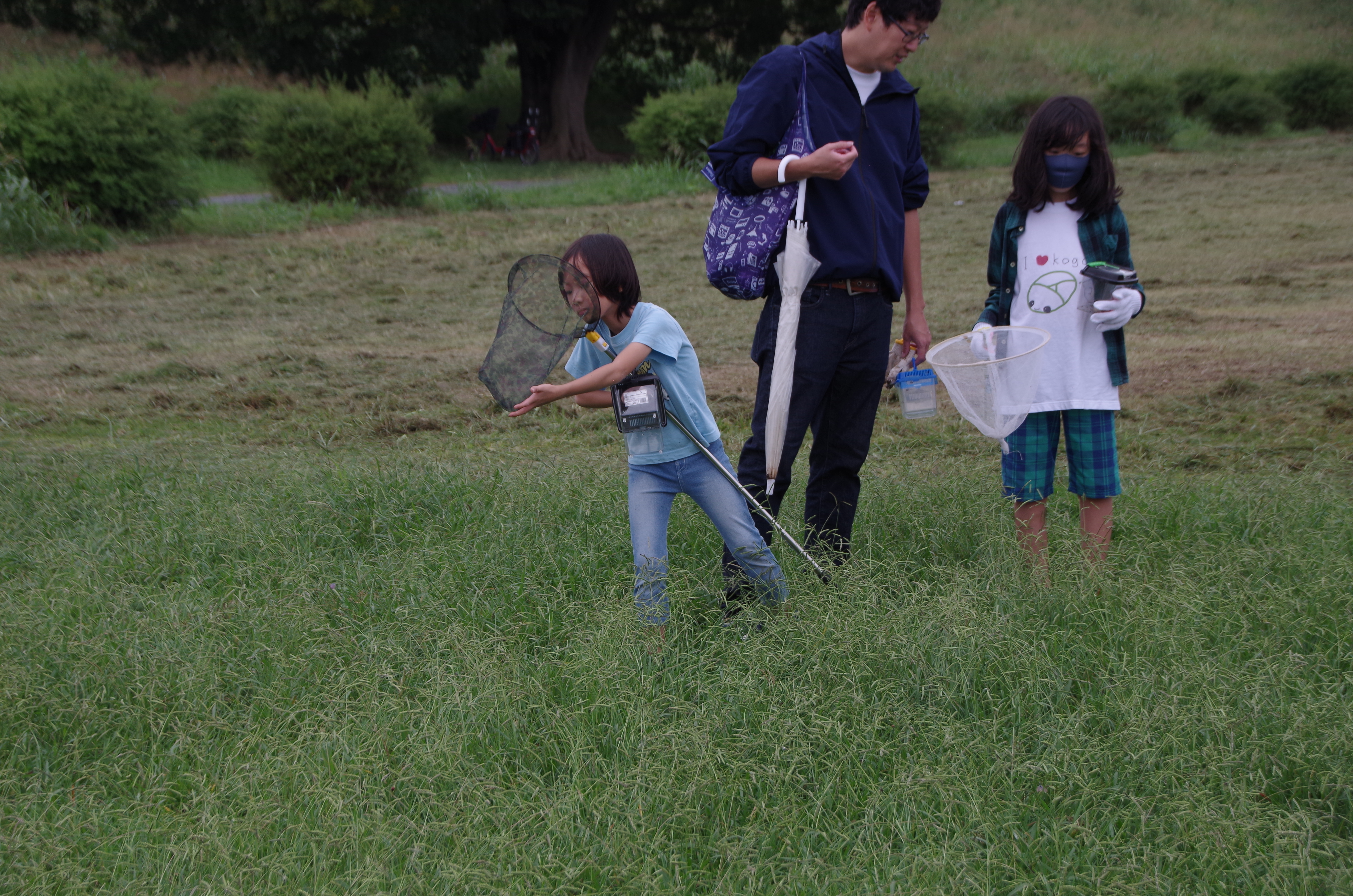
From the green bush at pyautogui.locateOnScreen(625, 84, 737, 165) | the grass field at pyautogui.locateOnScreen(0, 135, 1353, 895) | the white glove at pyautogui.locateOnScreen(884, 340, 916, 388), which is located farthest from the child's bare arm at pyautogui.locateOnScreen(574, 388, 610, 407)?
the green bush at pyautogui.locateOnScreen(625, 84, 737, 165)

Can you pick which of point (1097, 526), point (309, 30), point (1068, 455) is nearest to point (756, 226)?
point (1068, 455)

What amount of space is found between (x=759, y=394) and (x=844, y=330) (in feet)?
1.12

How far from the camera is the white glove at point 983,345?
3.42m

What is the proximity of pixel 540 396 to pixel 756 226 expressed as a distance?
2.69 ft

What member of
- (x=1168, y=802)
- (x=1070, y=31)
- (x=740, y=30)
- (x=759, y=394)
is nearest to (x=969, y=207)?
(x=759, y=394)

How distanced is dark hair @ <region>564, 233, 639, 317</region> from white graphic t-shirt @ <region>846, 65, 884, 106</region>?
851 mm

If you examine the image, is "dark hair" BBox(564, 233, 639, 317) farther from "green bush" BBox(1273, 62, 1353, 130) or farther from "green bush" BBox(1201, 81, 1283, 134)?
"green bush" BBox(1273, 62, 1353, 130)

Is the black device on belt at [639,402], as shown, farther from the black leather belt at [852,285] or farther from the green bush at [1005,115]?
the green bush at [1005,115]

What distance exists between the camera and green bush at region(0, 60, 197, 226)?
12.5 meters

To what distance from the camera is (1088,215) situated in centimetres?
344

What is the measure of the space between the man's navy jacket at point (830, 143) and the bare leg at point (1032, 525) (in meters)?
0.92

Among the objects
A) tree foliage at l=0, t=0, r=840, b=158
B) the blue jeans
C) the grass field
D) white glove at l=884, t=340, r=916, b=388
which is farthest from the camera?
tree foliage at l=0, t=0, r=840, b=158

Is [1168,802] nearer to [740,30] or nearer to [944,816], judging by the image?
[944,816]

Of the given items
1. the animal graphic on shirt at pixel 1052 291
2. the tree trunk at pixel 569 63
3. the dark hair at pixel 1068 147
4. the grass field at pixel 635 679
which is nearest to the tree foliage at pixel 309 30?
the tree trunk at pixel 569 63
